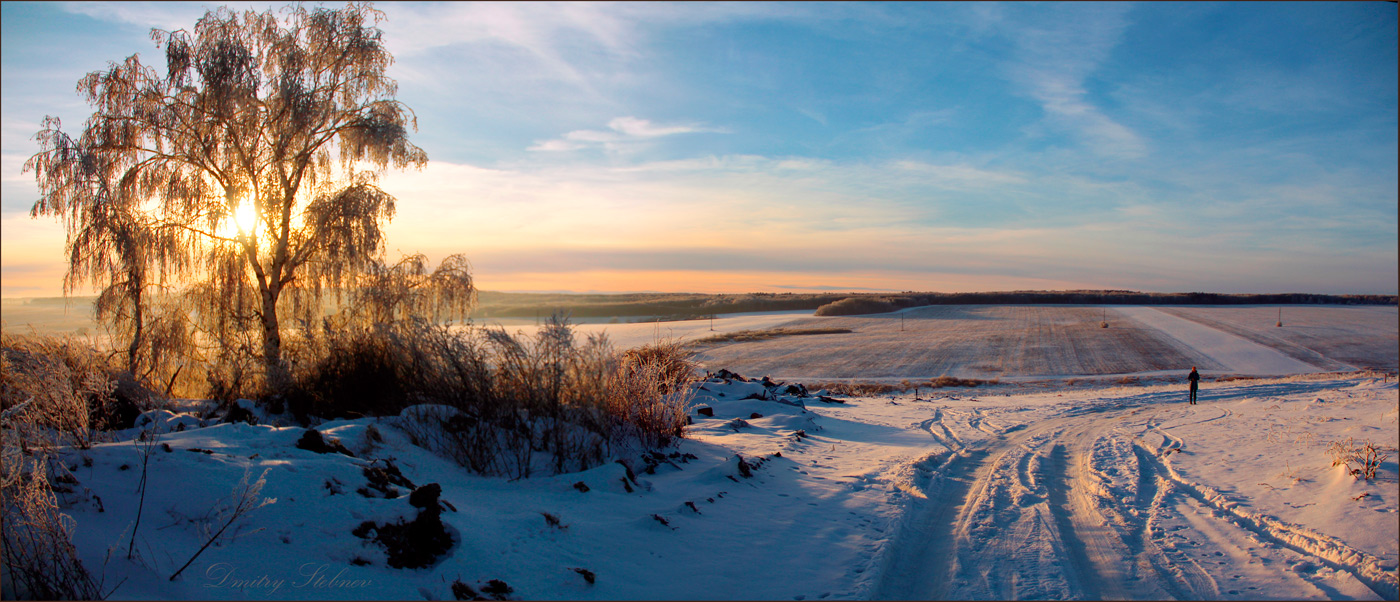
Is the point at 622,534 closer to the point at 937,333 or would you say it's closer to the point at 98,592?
the point at 98,592

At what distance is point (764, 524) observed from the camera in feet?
18.3

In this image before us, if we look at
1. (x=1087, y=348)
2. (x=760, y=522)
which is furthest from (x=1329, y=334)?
(x=760, y=522)

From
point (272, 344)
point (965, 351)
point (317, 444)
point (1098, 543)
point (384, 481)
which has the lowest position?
point (965, 351)

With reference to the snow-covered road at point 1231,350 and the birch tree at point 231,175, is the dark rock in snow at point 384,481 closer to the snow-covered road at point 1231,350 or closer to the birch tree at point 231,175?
the birch tree at point 231,175

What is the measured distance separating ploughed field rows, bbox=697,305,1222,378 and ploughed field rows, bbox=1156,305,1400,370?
4.37 metres

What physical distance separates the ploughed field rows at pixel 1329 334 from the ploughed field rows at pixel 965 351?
437 cm

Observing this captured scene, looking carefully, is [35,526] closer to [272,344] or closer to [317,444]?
[317,444]

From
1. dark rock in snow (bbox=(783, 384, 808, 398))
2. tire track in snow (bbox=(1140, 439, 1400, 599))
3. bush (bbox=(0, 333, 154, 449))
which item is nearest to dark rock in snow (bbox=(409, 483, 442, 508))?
bush (bbox=(0, 333, 154, 449))

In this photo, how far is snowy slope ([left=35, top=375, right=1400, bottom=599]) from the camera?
12.3 feet

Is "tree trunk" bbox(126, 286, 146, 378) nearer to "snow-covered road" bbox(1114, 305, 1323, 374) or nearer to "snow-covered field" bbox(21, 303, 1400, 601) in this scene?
"snow-covered field" bbox(21, 303, 1400, 601)

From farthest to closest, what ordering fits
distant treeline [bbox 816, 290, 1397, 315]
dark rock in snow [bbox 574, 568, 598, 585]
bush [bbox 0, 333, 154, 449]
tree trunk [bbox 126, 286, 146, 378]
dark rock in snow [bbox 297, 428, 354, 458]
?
distant treeline [bbox 816, 290, 1397, 315] < tree trunk [bbox 126, 286, 146, 378] < dark rock in snow [bbox 297, 428, 354, 458] < bush [bbox 0, 333, 154, 449] < dark rock in snow [bbox 574, 568, 598, 585]

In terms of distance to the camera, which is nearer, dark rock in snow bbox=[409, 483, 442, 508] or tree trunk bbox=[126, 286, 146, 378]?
dark rock in snow bbox=[409, 483, 442, 508]

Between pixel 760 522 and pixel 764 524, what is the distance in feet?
0.17

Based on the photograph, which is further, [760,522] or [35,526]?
[760,522]
